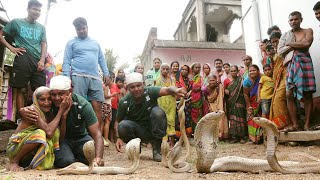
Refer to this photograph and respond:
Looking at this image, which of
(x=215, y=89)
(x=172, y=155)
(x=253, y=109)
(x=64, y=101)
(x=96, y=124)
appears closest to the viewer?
(x=172, y=155)

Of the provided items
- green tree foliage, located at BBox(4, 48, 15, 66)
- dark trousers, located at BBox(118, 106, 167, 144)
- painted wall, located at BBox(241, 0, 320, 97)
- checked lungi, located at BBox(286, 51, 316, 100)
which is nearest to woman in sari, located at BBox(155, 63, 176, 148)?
dark trousers, located at BBox(118, 106, 167, 144)

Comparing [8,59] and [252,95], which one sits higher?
[8,59]

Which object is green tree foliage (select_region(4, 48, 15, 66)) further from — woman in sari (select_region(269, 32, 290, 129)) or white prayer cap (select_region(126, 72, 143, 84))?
woman in sari (select_region(269, 32, 290, 129))

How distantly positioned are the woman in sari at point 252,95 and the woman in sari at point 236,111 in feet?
0.55

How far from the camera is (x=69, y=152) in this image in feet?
11.0

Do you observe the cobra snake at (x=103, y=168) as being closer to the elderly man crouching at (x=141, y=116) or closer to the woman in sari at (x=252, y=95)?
the elderly man crouching at (x=141, y=116)

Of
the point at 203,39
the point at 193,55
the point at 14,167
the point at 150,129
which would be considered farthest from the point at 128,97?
the point at 203,39

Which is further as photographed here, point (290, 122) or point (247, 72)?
point (247, 72)

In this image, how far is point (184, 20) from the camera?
670 inches

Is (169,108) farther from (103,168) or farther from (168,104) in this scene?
(103,168)

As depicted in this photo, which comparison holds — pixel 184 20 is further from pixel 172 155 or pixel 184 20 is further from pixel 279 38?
pixel 172 155

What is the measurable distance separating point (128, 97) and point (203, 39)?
34.9 ft

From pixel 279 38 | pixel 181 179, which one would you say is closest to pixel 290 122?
pixel 279 38

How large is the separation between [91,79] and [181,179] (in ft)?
8.88
